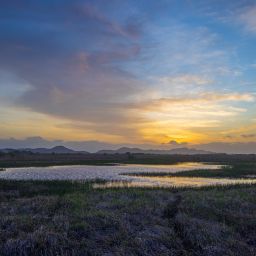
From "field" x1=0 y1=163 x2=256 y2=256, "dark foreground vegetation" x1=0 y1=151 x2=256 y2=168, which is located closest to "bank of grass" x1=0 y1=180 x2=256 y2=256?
"field" x1=0 y1=163 x2=256 y2=256

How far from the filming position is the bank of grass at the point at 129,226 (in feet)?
43.8

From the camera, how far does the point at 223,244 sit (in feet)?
47.3

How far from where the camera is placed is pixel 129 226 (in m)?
15.6

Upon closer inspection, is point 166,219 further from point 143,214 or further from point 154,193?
point 154,193

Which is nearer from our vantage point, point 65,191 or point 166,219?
point 166,219

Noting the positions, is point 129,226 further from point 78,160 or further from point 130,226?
point 78,160

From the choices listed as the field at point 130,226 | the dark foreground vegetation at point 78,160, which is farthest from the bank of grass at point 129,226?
the dark foreground vegetation at point 78,160

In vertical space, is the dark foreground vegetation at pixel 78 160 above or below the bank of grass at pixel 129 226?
above

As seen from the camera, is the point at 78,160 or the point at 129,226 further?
the point at 78,160

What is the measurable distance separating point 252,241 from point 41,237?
30.3 ft

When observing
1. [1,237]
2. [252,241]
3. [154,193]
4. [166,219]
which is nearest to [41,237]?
[1,237]

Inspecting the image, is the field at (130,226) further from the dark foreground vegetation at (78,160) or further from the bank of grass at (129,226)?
the dark foreground vegetation at (78,160)

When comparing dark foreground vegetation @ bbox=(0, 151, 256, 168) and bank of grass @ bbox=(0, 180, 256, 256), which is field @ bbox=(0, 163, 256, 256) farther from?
dark foreground vegetation @ bbox=(0, 151, 256, 168)

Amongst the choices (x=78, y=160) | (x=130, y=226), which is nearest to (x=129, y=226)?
(x=130, y=226)
